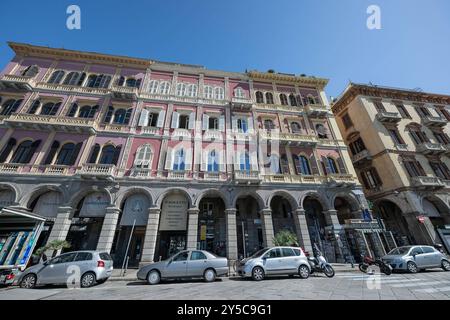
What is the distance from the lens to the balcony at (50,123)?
615 inches

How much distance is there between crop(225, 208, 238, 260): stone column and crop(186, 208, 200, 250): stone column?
8.35 ft

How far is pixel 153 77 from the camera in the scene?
21.6 meters

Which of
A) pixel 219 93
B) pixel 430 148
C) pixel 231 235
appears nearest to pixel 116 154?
pixel 231 235

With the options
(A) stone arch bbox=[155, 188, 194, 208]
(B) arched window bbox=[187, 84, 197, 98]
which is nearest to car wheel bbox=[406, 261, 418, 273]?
(A) stone arch bbox=[155, 188, 194, 208]

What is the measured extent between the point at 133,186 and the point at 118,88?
419 inches

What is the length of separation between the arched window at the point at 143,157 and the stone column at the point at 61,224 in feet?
18.7

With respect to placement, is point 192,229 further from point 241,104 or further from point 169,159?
point 241,104

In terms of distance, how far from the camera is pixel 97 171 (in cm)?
1480

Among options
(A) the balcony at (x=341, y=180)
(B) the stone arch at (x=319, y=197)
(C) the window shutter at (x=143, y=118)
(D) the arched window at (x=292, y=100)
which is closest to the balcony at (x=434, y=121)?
(A) the balcony at (x=341, y=180)

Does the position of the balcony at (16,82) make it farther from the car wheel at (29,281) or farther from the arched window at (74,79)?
the car wheel at (29,281)

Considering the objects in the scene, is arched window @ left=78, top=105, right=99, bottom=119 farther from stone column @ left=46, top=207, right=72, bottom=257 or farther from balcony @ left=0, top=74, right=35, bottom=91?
stone column @ left=46, top=207, right=72, bottom=257

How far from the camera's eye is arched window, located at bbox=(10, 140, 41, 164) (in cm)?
1506
